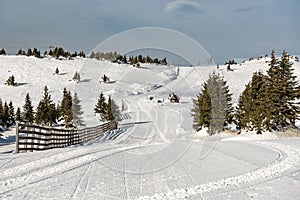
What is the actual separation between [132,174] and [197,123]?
2074 centimetres

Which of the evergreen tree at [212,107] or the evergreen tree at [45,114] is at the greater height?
the evergreen tree at [212,107]

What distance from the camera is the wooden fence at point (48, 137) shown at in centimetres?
1106

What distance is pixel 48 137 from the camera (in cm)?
1309

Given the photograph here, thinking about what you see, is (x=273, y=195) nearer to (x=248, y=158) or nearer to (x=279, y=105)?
(x=248, y=158)

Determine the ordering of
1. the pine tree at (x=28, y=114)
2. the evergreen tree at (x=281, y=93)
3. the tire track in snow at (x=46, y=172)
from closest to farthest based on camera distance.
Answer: the tire track in snow at (x=46, y=172) < the evergreen tree at (x=281, y=93) < the pine tree at (x=28, y=114)

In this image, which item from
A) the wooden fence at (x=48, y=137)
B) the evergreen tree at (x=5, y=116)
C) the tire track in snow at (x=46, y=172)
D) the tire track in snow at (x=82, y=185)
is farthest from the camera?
the evergreen tree at (x=5, y=116)

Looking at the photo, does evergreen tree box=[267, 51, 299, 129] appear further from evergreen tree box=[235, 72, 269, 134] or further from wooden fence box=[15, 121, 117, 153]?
wooden fence box=[15, 121, 117, 153]

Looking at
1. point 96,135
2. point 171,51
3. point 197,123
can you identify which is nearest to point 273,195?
point 171,51

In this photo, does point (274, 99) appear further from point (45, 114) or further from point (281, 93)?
point (45, 114)

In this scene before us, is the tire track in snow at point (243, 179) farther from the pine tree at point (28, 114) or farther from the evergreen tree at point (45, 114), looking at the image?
the pine tree at point (28, 114)

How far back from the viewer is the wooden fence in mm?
11062

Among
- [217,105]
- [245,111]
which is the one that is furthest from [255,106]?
[217,105]

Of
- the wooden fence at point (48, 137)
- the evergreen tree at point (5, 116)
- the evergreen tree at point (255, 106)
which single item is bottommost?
the evergreen tree at point (5, 116)

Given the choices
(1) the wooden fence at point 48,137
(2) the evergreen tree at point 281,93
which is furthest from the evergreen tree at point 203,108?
(1) the wooden fence at point 48,137
